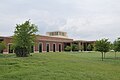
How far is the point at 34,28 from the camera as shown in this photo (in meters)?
32.8

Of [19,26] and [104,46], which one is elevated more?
[19,26]

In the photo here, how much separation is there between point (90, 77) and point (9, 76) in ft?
15.0

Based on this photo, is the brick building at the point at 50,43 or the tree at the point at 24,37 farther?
the brick building at the point at 50,43

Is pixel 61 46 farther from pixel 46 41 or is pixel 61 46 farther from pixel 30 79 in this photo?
pixel 30 79

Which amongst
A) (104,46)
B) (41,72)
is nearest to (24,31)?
(104,46)

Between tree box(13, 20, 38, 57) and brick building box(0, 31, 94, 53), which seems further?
brick building box(0, 31, 94, 53)

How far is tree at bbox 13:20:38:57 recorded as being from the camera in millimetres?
32156

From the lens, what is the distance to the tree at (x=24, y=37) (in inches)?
1266

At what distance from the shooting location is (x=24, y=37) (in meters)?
32.1

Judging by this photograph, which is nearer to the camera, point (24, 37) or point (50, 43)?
point (24, 37)

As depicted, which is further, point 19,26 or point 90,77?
point 19,26

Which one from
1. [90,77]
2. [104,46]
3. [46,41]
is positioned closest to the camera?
[90,77]

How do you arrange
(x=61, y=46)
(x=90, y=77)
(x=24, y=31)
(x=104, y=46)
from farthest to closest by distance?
(x=61, y=46) < (x=104, y=46) < (x=24, y=31) < (x=90, y=77)

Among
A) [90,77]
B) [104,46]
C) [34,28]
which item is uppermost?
[34,28]
